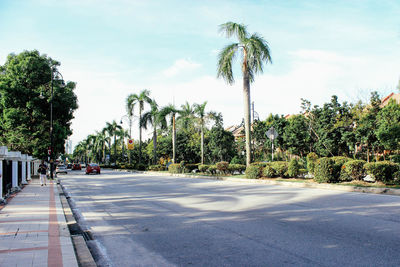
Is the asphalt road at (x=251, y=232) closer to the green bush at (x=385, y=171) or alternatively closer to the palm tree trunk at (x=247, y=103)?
the green bush at (x=385, y=171)

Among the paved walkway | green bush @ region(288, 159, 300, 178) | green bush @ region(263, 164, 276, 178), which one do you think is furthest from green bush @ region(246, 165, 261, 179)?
the paved walkway

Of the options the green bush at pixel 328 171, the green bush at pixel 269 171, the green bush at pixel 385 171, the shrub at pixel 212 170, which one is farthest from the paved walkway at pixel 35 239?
the shrub at pixel 212 170

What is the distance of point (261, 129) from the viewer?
47.2 meters

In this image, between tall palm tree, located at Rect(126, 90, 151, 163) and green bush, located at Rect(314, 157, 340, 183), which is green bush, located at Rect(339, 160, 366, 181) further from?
tall palm tree, located at Rect(126, 90, 151, 163)

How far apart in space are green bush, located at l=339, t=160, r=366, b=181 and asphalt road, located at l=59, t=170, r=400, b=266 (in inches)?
Answer: 186

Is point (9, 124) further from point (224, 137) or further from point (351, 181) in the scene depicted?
point (351, 181)

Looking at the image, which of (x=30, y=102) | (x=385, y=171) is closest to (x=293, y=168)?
(x=385, y=171)

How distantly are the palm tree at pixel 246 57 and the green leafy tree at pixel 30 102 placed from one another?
767 inches

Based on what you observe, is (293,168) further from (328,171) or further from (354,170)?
(354,170)

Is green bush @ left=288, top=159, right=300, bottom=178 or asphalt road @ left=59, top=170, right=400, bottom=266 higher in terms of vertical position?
green bush @ left=288, top=159, right=300, bottom=178

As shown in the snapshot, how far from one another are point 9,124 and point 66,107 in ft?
21.8

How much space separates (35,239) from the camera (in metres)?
6.59

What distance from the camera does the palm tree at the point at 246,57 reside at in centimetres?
2492

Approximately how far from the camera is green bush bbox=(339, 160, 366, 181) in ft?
53.7
